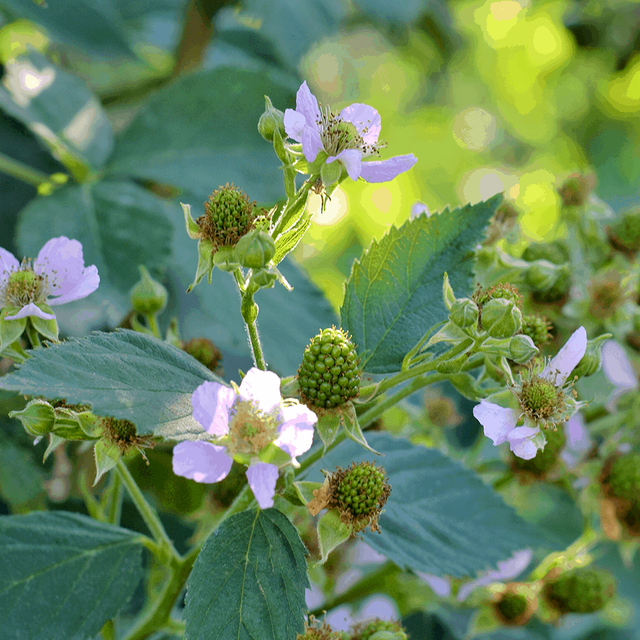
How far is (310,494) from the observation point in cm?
63

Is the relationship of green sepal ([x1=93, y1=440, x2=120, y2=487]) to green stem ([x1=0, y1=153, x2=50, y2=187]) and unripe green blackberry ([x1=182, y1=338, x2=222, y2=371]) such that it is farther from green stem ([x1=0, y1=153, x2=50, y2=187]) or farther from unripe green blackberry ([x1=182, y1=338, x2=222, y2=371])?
green stem ([x1=0, y1=153, x2=50, y2=187])

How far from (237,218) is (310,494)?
0.26 m

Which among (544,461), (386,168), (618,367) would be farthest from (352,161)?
(618,367)

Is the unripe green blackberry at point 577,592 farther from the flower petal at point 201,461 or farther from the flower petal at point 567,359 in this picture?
the flower petal at point 201,461

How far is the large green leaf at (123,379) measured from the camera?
525 mm

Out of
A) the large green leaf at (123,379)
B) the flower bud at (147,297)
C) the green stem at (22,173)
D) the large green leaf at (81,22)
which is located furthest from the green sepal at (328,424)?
the large green leaf at (81,22)

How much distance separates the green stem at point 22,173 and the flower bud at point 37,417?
728 mm

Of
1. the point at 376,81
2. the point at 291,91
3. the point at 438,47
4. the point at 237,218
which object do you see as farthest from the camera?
the point at 376,81

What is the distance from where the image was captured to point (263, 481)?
0.53m

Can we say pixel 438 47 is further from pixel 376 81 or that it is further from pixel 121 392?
pixel 121 392

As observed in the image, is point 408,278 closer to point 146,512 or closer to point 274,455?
point 274,455

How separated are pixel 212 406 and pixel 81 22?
1190 mm

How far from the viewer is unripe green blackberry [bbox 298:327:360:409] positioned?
23.9 inches

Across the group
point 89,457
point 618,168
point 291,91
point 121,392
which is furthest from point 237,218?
point 618,168
